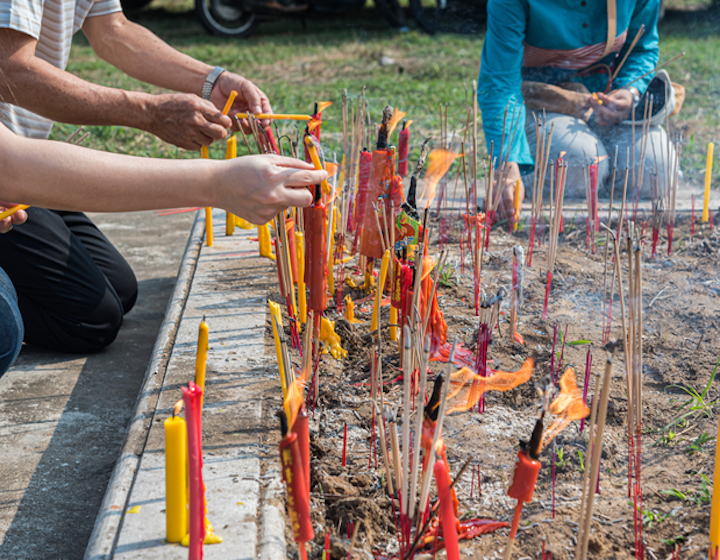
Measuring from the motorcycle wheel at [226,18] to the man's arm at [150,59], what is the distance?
286 inches

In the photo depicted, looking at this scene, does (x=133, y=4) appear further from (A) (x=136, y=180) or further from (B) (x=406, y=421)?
(B) (x=406, y=421)

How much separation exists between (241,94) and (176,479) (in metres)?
1.48

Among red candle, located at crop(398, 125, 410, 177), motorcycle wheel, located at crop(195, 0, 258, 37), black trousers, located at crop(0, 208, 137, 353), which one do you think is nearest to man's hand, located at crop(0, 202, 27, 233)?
black trousers, located at crop(0, 208, 137, 353)

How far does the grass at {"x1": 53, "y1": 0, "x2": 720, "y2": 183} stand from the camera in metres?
5.15

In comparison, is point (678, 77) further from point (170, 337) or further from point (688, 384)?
point (170, 337)

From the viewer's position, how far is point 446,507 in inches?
43.1

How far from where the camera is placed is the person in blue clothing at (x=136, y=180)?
1.33m

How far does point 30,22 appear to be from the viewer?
6.86 feet

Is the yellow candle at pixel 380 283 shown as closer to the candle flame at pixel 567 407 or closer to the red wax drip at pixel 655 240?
the candle flame at pixel 567 407

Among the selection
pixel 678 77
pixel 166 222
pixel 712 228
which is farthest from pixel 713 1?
pixel 166 222

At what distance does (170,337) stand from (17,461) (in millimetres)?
517

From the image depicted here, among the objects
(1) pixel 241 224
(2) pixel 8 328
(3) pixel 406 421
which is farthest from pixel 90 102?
(3) pixel 406 421

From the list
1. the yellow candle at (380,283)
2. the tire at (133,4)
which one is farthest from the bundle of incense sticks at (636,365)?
the tire at (133,4)

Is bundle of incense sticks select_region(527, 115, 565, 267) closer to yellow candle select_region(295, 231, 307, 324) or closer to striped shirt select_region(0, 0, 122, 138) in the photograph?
yellow candle select_region(295, 231, 307, 324)
